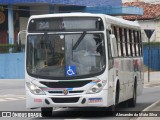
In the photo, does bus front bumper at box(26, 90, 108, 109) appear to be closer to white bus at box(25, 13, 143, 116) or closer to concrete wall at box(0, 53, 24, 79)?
white bus at box(25, 13, 143, 116)

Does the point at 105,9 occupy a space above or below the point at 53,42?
below

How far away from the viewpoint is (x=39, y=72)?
16.0 metres

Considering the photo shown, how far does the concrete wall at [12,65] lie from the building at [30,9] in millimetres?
5743

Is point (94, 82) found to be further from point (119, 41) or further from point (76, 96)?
point (119, 41)

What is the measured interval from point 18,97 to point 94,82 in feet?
36.9

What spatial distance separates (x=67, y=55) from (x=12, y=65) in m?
23.5

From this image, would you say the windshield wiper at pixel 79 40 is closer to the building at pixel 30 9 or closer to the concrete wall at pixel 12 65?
the concrete wall at pixel 12 65

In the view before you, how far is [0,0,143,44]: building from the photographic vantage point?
45094 mm

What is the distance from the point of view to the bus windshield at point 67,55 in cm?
1577

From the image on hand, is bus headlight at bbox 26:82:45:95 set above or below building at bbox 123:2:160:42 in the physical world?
above

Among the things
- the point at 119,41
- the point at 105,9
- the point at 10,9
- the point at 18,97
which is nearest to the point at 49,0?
the point at 10,9

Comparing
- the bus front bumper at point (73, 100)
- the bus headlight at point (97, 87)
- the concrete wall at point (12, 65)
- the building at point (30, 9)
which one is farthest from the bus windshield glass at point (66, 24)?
the building at point (30, 9)

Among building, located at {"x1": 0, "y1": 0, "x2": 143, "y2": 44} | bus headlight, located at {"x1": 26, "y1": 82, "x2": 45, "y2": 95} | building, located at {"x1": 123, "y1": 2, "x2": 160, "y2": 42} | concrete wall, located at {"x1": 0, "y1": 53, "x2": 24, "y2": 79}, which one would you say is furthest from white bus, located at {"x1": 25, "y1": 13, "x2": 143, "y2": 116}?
building, located at {"x1": 123, "y1": 2, "x2": 160, "y2": 42}

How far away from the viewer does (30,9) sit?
49.4m
